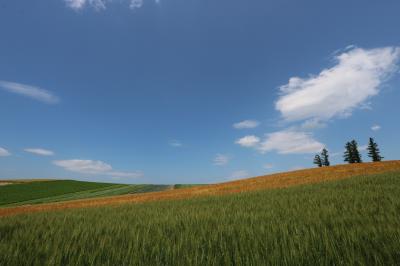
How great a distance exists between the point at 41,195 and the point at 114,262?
56365mm

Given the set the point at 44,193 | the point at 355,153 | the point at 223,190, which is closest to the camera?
the point at 223,190

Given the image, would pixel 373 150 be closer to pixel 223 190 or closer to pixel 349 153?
pixel 349 153

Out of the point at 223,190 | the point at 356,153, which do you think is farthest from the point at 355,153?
the point at 223,190

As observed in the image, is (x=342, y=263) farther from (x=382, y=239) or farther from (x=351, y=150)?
(x=351, y=150)

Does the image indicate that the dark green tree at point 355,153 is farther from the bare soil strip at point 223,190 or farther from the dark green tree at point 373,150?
the bare soil strip at point 223,190

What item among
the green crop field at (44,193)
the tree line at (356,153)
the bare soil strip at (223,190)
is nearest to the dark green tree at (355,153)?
the tree line at (356,153)

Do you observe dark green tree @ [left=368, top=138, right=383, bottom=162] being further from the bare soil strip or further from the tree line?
the bare soil strip

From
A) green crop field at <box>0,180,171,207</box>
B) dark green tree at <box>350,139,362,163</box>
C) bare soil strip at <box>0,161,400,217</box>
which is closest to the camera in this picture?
bare soil strip at <box>0,161,400,217</box>

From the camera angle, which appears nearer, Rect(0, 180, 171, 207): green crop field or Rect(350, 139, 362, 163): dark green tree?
Rect(0, 180, 171, 207): green crop field

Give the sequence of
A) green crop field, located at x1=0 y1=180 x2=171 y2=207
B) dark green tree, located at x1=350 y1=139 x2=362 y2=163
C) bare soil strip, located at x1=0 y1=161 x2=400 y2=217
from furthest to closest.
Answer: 1. dark green tree, located at x1=350 y1=139 x2=362 y2=163
2. green crop field, located at x1=0 y1=180 x2=171 y2=207
3. bare soil strip, located at x1=0 y1=161 x2=400 y2=217

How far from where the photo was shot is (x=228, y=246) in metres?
2.64

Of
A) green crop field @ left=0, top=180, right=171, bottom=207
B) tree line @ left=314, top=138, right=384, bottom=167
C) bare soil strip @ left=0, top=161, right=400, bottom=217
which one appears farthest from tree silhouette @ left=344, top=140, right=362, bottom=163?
green crop field @ left=0, top=180, right=171, bottom=207

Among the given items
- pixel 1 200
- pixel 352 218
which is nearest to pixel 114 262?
pixel 352 218

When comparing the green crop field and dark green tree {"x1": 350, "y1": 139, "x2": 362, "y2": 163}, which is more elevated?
dark green tree {"x1": 350, "y1": 139, "x2": 362, "y2": 163}
